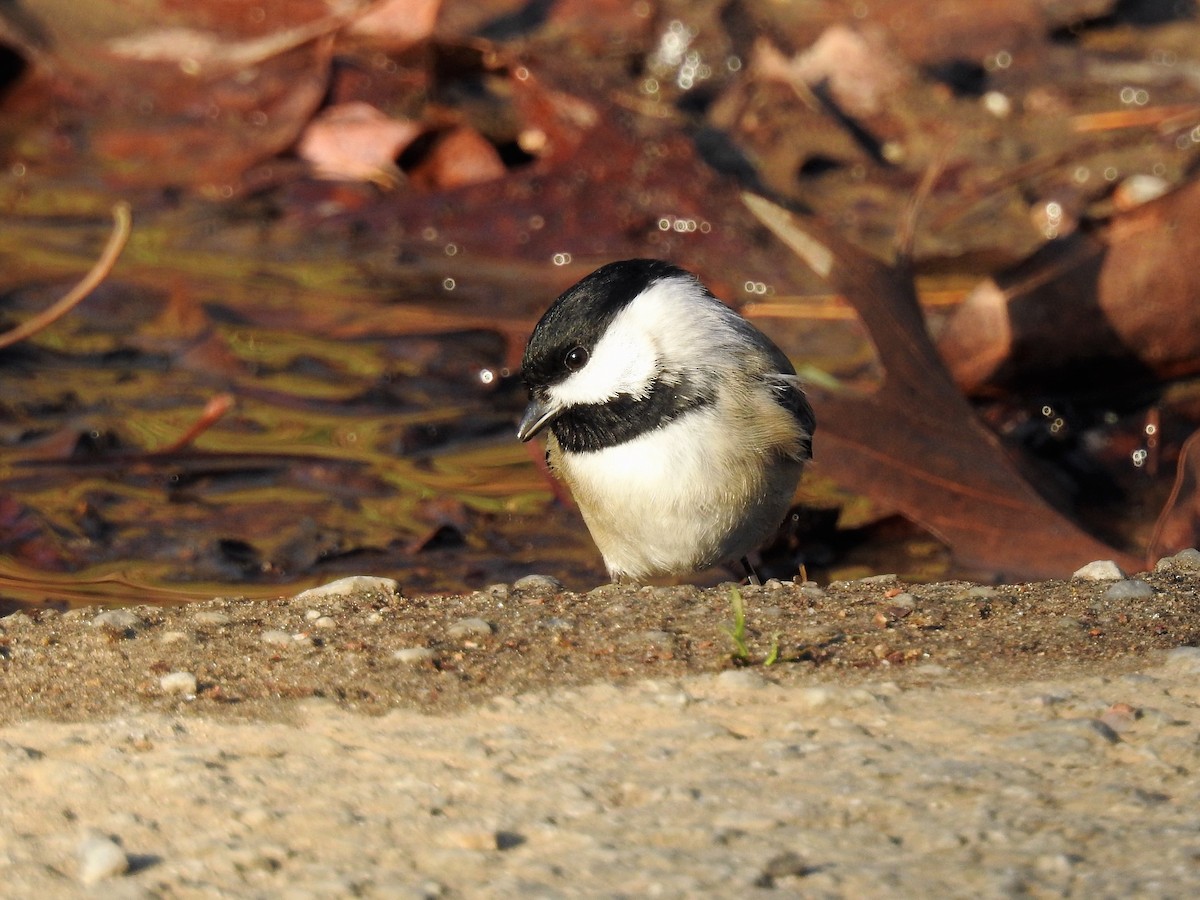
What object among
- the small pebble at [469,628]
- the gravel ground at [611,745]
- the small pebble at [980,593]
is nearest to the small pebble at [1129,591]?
the gravel ground at [611,745]

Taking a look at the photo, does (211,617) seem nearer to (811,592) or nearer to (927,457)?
(811,592)

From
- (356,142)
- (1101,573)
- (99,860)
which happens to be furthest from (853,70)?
(99,860)

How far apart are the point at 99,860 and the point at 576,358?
177 centimetres

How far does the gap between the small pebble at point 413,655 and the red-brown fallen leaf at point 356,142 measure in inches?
170

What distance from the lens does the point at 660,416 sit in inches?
137

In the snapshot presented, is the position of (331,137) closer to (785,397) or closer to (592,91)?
(592,91)

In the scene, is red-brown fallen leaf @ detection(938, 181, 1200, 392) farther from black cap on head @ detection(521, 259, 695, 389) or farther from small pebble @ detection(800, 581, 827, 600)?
small pebble @ detection(800, 581, 827, 600)

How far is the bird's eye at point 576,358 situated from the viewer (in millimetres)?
3514

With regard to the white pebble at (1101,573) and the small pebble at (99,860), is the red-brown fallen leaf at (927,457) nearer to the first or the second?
the white pebble at (1101,573)

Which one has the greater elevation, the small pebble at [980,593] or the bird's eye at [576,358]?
the bird's eye at [576,358]

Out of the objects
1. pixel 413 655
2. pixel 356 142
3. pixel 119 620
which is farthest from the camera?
pixel 356 142

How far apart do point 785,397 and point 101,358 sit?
2652 mm

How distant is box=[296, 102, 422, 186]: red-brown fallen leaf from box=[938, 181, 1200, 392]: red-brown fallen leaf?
2789 millimetres

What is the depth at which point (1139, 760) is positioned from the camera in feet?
7.46
